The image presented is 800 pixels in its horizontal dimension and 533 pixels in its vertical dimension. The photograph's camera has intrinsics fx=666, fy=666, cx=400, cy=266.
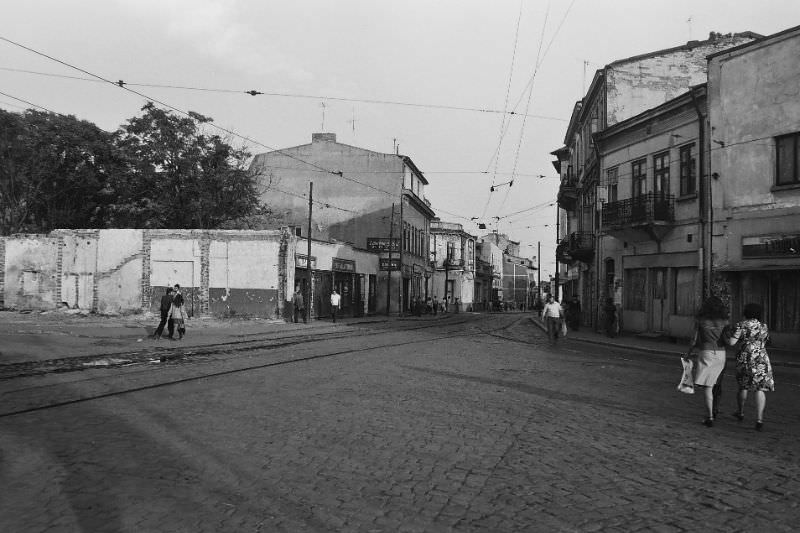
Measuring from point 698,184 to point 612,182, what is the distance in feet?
22.0

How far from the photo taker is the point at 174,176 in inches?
1811

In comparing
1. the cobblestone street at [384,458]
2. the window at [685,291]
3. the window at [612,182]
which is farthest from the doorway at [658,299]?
the cobblestone street at [384,458]

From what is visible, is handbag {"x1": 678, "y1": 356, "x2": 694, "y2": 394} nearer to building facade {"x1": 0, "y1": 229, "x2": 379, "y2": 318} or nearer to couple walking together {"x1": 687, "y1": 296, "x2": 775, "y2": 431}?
couple walking together {"x1": 687, "y1": 296, "x2": 775, "y2": 431}

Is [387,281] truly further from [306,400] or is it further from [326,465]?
[326,465]

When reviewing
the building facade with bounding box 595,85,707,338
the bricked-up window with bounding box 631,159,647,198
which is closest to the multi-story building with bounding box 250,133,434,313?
the building facade with bounding box 595,85,707,338

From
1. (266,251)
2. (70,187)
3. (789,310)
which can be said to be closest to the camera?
(789,310)

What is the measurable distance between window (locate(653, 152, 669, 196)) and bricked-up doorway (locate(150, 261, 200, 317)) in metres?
23.3

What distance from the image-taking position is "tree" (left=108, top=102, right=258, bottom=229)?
149ft

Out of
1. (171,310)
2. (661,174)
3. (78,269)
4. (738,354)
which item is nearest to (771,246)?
(661,174)

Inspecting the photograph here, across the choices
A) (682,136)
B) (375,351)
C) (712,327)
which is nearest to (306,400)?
(712,327)

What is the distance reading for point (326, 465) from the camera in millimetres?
5973

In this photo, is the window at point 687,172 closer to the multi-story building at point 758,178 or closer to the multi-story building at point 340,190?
the multi-story building at point 758,178

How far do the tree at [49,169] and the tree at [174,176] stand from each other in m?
1.77

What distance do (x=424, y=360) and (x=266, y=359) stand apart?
3675 millimetres
